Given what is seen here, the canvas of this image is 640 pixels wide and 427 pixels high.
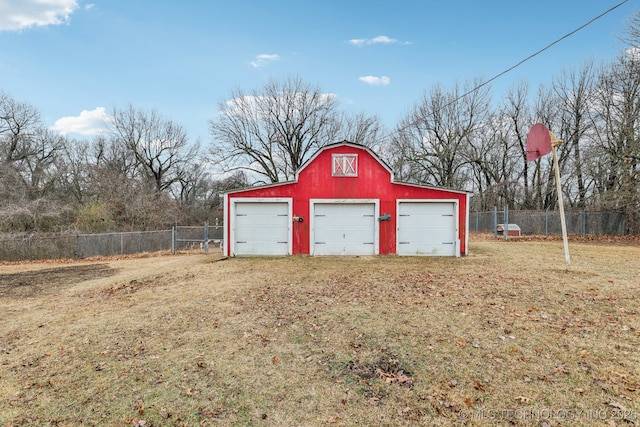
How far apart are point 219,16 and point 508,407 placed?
14673 millimetres

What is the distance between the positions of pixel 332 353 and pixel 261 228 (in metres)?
8.67

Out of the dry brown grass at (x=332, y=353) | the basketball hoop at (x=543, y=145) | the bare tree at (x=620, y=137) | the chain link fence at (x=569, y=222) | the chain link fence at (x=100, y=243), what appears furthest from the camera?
the chain link fence at (x=569, y=222)

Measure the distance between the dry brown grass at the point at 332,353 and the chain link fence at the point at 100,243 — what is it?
900 centimetres

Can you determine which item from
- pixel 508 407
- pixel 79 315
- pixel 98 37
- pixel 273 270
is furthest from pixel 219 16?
pixel 508 407

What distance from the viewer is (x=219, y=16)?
41.1 feet

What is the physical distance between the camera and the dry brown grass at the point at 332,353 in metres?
2.88

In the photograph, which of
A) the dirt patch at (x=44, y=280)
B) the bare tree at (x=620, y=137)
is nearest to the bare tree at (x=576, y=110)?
the bare tree at (x=620, y=137)

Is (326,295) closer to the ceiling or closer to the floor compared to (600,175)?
closer to the floor

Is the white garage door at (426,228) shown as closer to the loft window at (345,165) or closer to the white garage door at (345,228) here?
the white garage door at (345,228)

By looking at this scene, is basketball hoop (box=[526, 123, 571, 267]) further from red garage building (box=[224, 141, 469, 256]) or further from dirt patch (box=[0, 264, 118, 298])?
dirt patch (box=[0, 264, 118, 298])

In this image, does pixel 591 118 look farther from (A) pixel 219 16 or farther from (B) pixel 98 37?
(B) pixel 98 37

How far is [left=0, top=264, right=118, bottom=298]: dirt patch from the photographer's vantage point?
26.5 feet

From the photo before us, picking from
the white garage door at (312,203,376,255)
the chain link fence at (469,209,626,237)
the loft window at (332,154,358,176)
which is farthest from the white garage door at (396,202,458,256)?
the chain link fence at (469,209,626,237)

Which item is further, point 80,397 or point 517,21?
point 517,21
